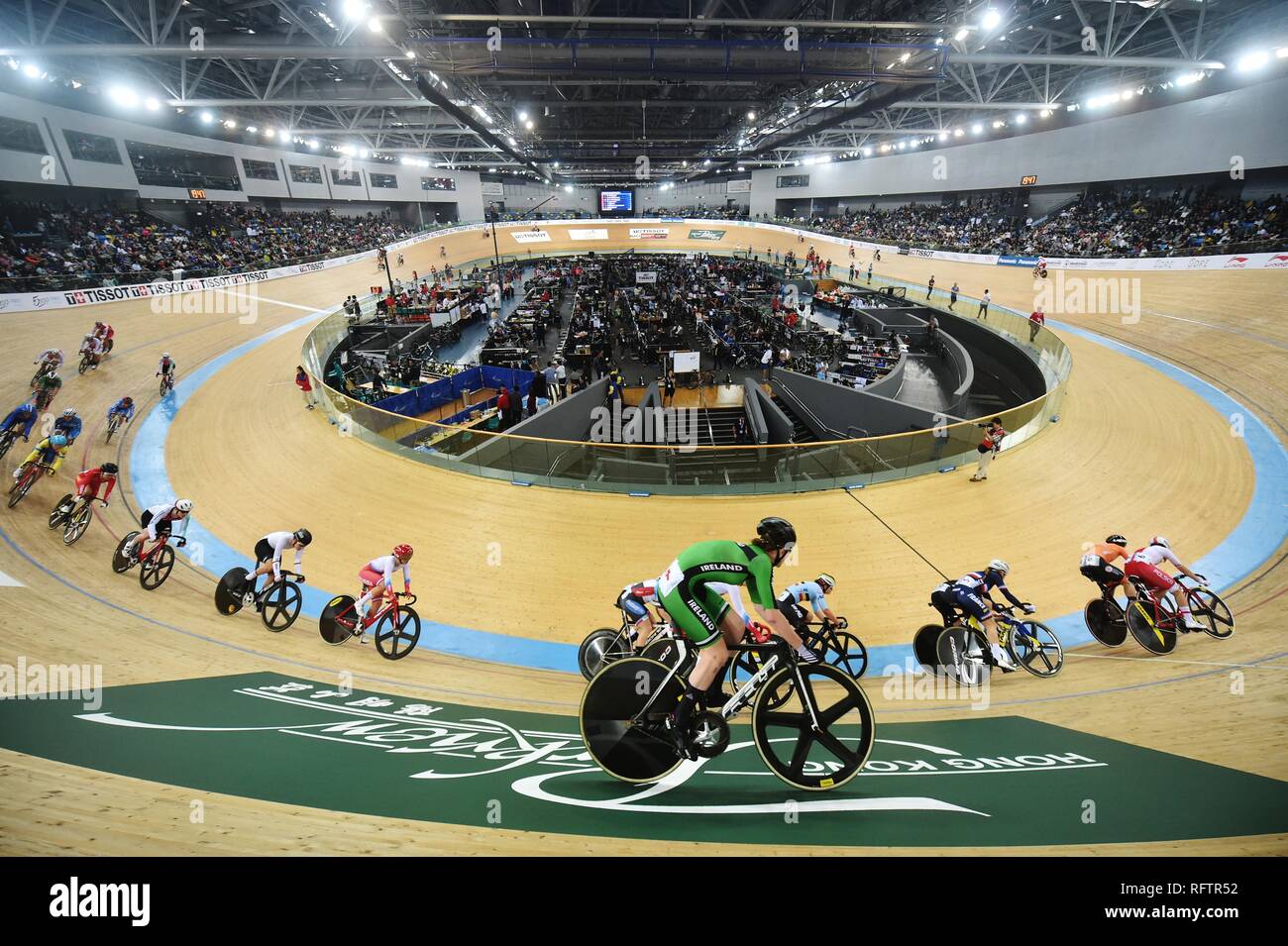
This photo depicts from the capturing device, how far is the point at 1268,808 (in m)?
2.47

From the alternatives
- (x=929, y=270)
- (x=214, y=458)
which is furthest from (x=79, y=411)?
(x=929, y=270)

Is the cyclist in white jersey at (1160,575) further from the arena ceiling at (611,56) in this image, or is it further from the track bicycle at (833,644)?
the arena ceiling at (611,56)

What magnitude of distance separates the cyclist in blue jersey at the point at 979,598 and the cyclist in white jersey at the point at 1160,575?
1164 mm

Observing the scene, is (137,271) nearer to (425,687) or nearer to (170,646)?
(170,646)

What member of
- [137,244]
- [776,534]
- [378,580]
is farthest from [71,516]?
[137,244]

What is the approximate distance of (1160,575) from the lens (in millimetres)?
4609

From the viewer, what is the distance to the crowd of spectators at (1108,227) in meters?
18.0

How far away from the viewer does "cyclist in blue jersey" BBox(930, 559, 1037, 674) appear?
14.1 feet

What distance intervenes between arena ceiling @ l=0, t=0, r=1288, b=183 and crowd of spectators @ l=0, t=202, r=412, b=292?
4612 millimetres

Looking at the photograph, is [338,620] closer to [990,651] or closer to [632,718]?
[632,718]

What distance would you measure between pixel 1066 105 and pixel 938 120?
237 inches

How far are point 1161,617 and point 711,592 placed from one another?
485 centimetres

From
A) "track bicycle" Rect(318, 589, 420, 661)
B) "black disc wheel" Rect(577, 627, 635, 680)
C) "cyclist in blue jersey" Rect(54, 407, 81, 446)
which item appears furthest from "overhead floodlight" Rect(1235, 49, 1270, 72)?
"cyclist in blue jersey" Rect(54, 407, 81, 446)

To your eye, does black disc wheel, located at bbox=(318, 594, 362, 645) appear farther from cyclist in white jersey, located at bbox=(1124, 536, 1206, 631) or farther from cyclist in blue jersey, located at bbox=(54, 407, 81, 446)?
cyclist in white jersey, located at bbox=(1124, 536, 1206, 631)
